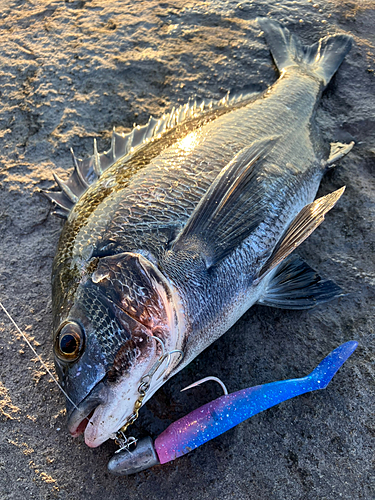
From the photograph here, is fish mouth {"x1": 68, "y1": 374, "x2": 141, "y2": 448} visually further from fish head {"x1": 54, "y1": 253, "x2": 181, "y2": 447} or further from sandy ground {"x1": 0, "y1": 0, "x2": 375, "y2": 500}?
sandy ground {"x1": 0, "y1": 0, "x2": 375, "y2": 500}

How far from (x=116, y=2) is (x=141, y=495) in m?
4.61

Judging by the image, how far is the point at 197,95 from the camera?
3.61 metres

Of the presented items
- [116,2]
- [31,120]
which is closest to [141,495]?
[31,120]

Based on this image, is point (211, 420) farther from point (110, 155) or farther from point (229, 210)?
point (110, 155)

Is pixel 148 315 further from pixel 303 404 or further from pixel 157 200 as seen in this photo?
pixel 303 404

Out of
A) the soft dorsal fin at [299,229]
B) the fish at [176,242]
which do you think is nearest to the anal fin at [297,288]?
the fish at [176,242]

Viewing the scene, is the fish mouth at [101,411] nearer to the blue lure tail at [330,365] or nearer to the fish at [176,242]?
the fish at [176,242]

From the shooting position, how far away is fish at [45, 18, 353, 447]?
5.58 feet

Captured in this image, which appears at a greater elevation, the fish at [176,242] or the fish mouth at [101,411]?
the fish at [176,242]

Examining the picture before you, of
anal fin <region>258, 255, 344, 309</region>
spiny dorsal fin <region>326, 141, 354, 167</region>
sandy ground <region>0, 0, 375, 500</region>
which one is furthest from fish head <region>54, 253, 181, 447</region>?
spiny dorsal fin <region>326, 141, 354, 167</region>

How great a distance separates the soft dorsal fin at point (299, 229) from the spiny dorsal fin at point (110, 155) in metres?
A: 1.07

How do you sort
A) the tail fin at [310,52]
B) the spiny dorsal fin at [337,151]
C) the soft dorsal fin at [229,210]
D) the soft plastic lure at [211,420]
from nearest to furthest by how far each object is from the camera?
the soft plastic lure at [211,420], the soft dorsal fin at [229,210], the spiny dorsal fin at [337,151], the tail fin at [310,52]

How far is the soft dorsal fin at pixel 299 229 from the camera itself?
2.23 metres

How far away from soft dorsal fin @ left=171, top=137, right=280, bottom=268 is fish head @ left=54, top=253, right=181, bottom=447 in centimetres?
33
